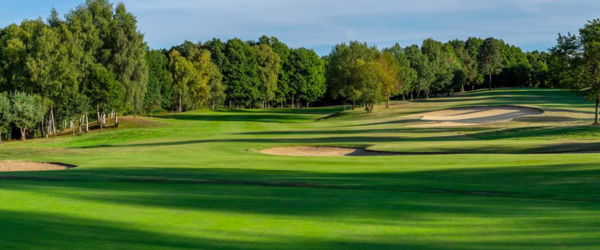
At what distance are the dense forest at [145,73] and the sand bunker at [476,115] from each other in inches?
250

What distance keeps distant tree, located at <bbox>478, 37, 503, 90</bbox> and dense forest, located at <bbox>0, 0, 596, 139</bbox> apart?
0.47m

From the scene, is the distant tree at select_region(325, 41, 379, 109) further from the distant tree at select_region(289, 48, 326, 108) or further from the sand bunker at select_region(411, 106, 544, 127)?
the distant tree at select_region(289, 48, 326, 108)

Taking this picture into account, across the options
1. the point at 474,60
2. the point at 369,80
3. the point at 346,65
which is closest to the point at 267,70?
the point at 346,65

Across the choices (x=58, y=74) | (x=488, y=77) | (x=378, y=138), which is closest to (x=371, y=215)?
(x=378, y=138)

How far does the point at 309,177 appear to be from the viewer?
62.8 feet

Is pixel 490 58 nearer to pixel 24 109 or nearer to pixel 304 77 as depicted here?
pixel 304 77

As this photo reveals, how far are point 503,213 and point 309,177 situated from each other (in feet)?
29.4

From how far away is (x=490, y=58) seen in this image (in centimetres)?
15262

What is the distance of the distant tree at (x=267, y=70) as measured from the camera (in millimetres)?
121688

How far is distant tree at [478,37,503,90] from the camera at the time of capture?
15200 cm

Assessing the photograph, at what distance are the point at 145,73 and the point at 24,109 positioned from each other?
16.2 meters

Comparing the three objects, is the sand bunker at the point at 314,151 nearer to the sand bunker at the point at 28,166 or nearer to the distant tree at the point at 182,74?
the sand bunker at the point at 28,166

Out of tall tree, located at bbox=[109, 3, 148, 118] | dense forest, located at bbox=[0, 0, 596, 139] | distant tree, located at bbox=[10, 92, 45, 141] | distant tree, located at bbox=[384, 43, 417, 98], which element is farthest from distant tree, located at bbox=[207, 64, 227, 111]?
distant tree, located at bbox=[10, 92, 45, 141]

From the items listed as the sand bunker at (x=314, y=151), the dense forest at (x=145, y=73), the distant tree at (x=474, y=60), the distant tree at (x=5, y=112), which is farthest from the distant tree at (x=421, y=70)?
the sand bunker at (x=314, y=151)
